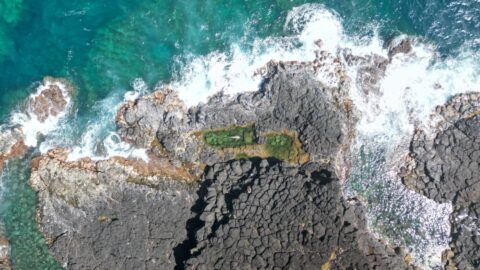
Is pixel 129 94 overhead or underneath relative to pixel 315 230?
overhead

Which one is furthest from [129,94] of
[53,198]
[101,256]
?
[101,256]

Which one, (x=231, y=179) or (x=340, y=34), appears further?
(x=340, y=34)

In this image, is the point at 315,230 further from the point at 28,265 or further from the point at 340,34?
the point at 28,265

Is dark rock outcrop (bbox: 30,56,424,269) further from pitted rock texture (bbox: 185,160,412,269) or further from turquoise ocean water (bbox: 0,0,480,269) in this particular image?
turquoise ocean water (bbox: 0,0,480,269)

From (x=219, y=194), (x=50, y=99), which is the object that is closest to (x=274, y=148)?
(x=219, y=194)

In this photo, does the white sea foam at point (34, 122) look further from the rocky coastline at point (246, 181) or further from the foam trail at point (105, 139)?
the foam trail at point (105, 139)

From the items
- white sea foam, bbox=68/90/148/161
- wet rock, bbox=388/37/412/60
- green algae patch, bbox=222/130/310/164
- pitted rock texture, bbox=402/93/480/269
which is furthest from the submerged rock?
pitted rock texture, bbox=402/93/480/269
